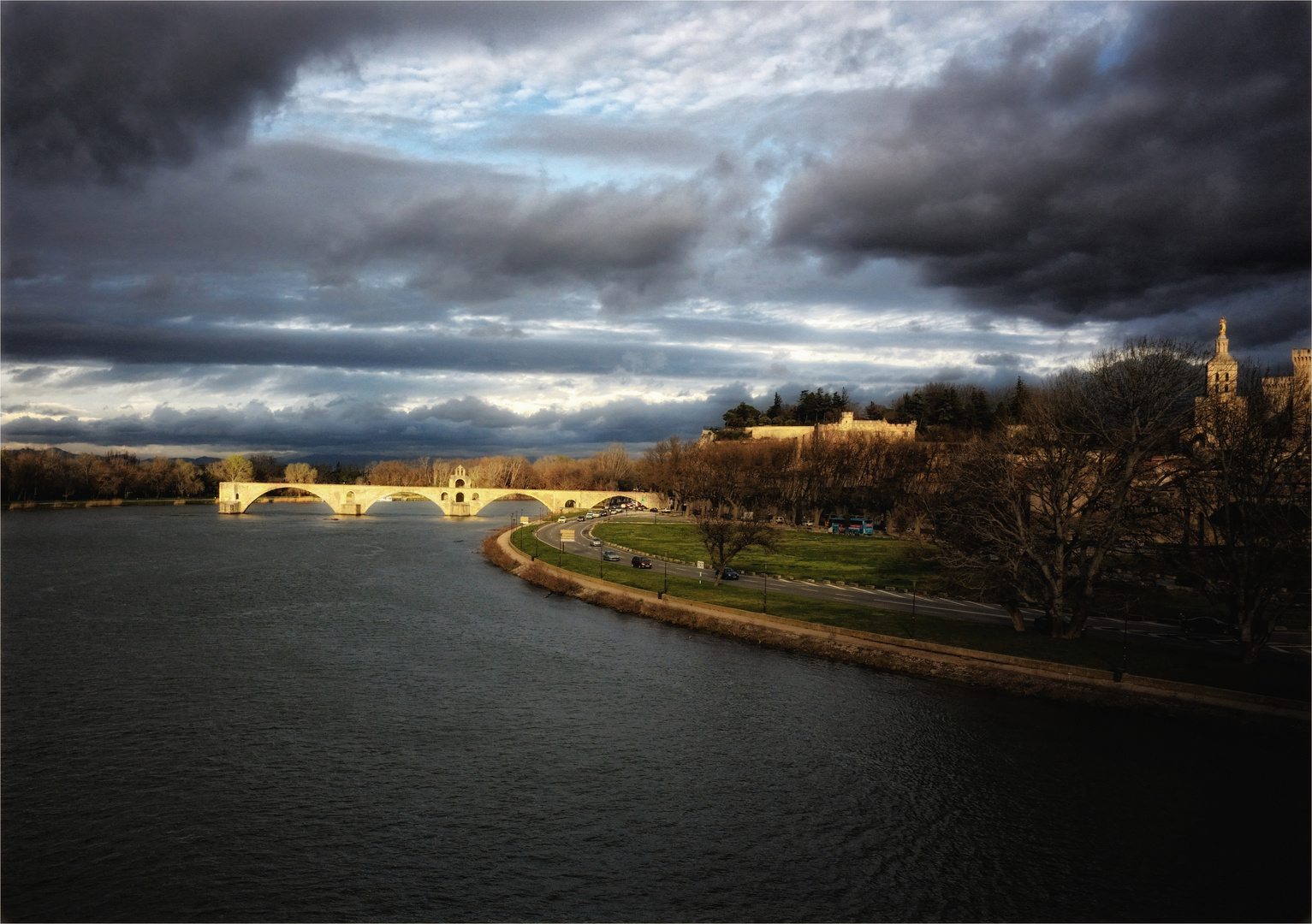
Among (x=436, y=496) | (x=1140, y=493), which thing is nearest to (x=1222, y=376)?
(x=1140, y=493)

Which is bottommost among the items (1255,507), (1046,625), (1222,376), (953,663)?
(953,663)

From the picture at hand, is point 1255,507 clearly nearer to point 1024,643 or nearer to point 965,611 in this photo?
point 1024,643

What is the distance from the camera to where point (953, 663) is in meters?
36.2

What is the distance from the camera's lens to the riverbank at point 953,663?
29.6 meters

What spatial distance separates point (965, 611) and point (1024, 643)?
32.8 feet

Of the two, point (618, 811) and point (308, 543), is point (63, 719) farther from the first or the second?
point (308, 543)

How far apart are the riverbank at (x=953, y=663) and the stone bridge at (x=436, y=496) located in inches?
3920

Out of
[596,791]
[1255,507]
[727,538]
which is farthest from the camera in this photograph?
[727,538]

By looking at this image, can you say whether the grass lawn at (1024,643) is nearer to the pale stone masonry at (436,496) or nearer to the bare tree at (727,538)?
the bare tree at (727,538)

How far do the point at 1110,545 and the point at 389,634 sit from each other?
36399mm

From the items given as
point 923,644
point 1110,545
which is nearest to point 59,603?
point 923,644

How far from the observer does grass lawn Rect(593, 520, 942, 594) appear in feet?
204

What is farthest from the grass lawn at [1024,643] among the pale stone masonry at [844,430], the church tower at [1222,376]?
the pale stone masonry at [844,430]

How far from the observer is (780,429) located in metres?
151
